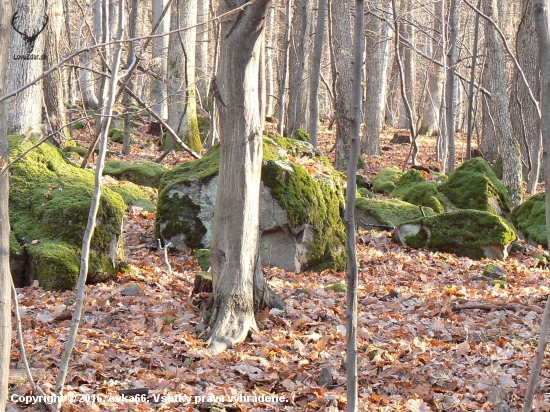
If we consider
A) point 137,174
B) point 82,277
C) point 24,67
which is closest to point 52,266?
point 82,277

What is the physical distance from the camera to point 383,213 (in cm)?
952

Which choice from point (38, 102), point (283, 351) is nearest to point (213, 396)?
point (283, 351)

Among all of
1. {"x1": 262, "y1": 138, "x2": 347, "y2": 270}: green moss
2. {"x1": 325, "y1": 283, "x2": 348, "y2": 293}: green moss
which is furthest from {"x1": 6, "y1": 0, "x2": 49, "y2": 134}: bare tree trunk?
{"x1": 325, "y1": 283, "x2": 348, "y2": 293}: green moss

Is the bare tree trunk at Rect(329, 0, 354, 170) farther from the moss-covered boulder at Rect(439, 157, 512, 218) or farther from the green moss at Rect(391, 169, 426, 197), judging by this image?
the moss-covered boulder at Rect(439, 157, 512, 218)

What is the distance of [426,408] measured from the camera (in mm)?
3824

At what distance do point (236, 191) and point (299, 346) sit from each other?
145 centimetres

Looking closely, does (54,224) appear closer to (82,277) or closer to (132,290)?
(132,290)

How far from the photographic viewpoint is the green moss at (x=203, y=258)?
6.74 meters

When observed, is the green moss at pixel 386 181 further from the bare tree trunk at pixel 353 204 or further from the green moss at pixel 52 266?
the bare tree trunk at pixel 353 204

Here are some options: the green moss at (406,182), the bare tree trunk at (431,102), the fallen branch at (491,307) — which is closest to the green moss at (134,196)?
the fallen branch at (491,307)

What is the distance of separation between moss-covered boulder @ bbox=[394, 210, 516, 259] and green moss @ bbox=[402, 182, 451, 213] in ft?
5.61

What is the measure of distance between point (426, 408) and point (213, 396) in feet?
4.83

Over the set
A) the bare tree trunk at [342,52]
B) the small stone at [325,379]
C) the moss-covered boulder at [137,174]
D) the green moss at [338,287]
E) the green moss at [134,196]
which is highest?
the bare tree trunk at [342,52]

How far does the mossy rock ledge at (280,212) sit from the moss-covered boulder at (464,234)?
1514 millimetres
